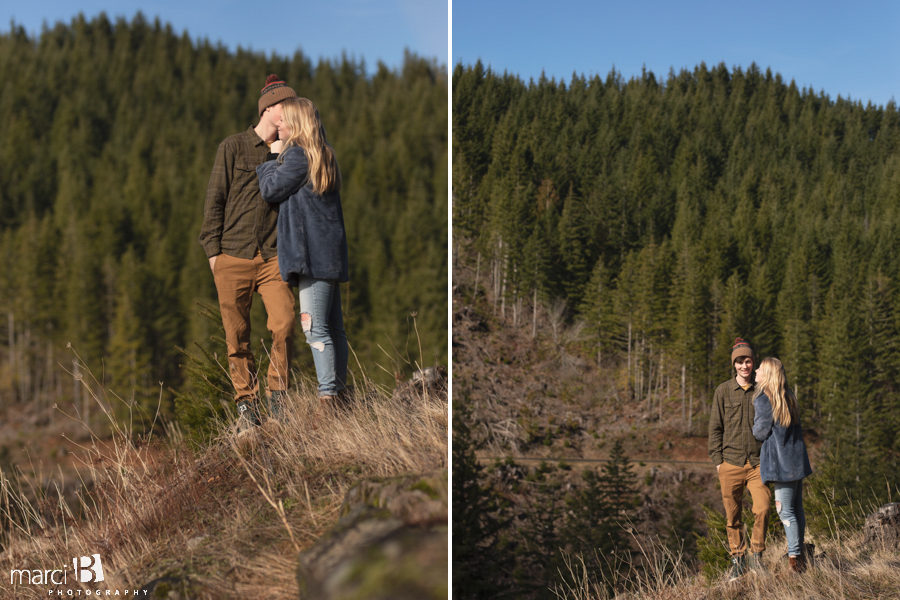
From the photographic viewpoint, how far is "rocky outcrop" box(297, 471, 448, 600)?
2885 millimetres

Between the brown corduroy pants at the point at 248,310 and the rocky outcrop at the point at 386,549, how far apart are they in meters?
1.26

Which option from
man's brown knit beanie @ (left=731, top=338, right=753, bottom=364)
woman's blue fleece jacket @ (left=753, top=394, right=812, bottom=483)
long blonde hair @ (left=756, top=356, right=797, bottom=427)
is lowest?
woman's blue fleece jacket @ (left=753, top=394, right=812, bottom=483)

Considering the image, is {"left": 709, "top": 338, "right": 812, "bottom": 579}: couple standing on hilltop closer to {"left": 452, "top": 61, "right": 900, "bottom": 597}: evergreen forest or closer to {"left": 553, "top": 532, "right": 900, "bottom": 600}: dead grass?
{"left": 553, "top": 532, "right": 900, "bottom": 600}: dead grass

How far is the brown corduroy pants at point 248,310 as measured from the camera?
4.04 metres

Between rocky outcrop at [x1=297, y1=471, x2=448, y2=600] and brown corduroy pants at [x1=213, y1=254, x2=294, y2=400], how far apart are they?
4.13 ft

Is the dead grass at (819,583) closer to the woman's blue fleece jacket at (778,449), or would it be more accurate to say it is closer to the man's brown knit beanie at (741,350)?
the woman's blue fleece jacket at (778,449)

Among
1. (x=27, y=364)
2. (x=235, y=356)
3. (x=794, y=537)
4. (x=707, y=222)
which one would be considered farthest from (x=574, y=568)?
(x=27, y=364)

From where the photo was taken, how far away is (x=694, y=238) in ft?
83.7

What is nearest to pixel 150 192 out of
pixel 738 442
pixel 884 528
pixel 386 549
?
pixel 884 528

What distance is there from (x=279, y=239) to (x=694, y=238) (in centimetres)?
2343

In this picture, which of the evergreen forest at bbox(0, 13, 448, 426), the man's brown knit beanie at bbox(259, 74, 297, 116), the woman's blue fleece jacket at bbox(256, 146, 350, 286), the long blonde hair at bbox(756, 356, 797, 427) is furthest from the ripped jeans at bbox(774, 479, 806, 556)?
the evergreen forest at bbox(0, 13, 448, 426)

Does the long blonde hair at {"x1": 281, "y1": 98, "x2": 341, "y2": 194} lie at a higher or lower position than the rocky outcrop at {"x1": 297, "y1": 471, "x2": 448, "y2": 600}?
higher

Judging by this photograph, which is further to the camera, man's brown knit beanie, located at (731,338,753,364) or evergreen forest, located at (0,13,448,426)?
evergreen forest, located at (0,13,448,426)

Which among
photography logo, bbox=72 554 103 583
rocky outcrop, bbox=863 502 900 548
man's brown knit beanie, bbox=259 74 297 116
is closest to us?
photography logo, bbox=72 554 103 583
